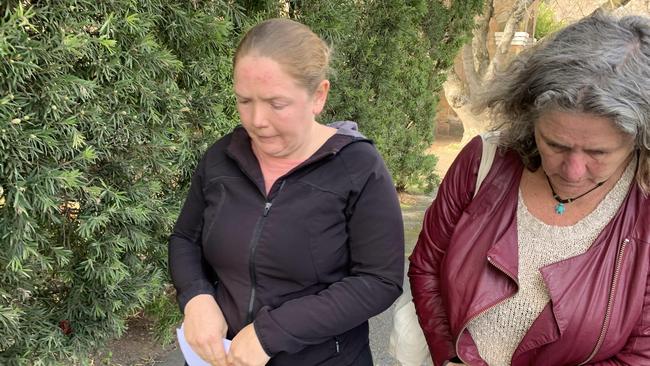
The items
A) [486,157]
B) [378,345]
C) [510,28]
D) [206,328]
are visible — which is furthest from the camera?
[510,28]

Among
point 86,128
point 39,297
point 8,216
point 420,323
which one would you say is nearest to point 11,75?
point 86,128

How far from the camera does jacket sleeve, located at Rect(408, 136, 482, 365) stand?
178 cm

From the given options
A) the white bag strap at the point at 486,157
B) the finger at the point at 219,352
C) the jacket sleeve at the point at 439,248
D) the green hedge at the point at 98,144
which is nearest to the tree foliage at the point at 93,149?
the green hedge at the point at 98,144

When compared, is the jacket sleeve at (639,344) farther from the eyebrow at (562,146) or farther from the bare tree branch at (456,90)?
the bare tree branch at (456,90)

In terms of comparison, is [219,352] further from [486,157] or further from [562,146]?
[562,146]

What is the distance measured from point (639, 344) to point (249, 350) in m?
1.07

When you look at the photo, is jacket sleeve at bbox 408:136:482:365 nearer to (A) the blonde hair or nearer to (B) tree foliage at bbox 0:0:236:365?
(A) the blonde hair

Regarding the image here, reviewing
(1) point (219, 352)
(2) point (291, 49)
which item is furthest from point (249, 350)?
(2) point (291, 49)

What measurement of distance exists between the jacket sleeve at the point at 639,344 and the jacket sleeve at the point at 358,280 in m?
0.65

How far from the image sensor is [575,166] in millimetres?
1493

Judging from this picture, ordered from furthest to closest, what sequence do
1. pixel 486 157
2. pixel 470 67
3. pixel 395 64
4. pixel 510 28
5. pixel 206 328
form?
pixel 470 67
pixel 510 28
pixel 395 64
pixel 486 157
pixel 206 328

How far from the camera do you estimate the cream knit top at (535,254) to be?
1.60 m

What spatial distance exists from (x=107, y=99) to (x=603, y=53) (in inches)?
67.3

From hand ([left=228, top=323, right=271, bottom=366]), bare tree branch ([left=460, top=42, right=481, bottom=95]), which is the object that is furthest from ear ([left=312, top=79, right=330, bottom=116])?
bare tree branch ([left=460, top=42, right=481, bottom=95])
